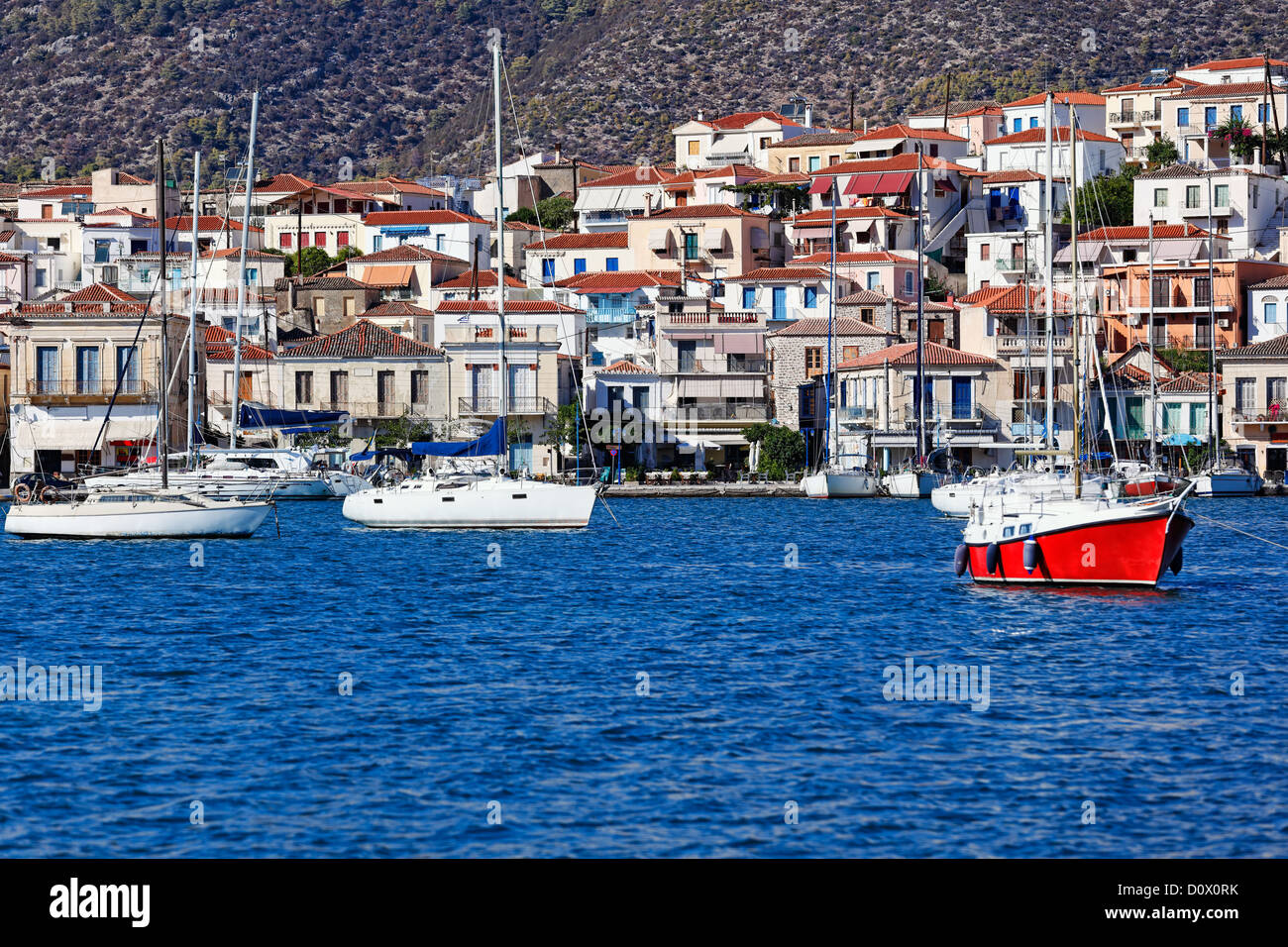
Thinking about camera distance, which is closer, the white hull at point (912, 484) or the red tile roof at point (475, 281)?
the white hull at point (912, 484)

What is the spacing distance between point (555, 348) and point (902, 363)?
1503cm

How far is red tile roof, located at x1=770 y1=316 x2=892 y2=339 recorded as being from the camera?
3445 inches

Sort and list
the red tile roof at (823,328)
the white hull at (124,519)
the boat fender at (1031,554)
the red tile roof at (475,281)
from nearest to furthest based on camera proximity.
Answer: the boat fender at (1031,554)
the white hull at (124,519)
the red tile roof at (823,328)
the red tile roof at (475,281)

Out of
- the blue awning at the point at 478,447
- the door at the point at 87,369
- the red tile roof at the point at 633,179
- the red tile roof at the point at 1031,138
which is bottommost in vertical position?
the blue awning at the point at 478,447

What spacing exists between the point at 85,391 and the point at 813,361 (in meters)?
31.4

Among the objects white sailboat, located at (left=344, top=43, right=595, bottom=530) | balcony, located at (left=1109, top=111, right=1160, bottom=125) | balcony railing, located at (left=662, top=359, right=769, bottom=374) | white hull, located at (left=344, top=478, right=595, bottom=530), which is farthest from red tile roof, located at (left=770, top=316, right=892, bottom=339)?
balcony, located at (left=1109, top=111, right=1160, bottom=125)

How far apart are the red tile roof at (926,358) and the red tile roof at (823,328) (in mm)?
2503

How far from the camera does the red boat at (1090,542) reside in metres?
34.6

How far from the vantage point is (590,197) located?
380ft

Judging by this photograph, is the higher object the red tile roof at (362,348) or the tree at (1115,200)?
the tree at (1115,200)

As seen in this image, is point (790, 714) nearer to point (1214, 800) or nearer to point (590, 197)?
point (1214, 800)

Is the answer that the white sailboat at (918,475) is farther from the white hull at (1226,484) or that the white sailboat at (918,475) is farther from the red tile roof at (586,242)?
the red tile roof at (586,242)

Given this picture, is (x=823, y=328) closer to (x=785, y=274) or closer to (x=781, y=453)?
(x=785, y=274)

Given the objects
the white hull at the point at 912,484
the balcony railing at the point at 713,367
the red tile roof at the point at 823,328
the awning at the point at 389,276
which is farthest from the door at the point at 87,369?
the white hull at the point at 912,484
